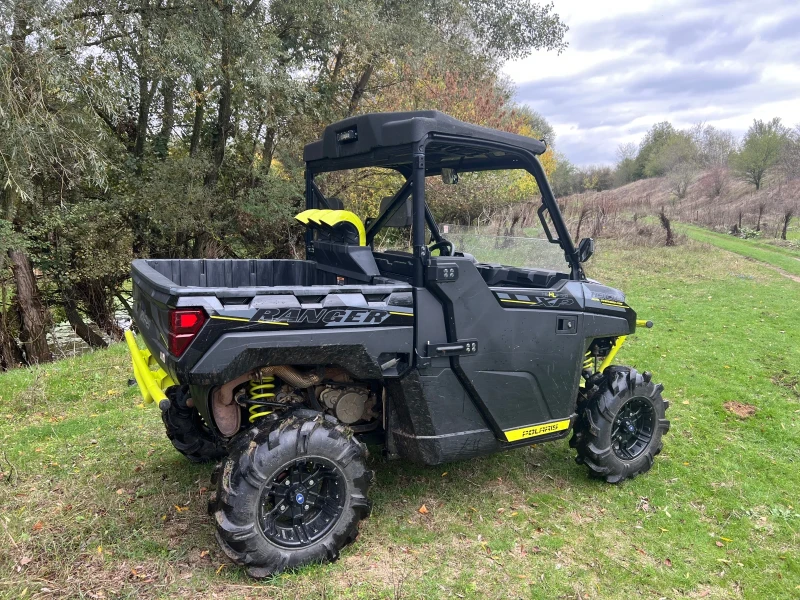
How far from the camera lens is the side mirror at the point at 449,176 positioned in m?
4.42

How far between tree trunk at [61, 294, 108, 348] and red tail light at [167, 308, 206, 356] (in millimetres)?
10155

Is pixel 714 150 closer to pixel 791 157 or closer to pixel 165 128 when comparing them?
pixel 791 157

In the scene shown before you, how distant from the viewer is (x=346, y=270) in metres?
3.79

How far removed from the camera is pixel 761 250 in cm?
2202

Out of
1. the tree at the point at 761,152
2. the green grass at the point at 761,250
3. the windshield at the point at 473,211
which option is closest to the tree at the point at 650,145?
the tree at the point at 761,152

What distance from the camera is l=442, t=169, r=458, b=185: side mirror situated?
14.5 feet

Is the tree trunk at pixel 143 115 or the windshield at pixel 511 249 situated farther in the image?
the tree trunk at pixel 143 115

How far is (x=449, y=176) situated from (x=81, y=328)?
10.2m

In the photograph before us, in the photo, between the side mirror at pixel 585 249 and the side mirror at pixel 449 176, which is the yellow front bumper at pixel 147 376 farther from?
the side mirror at pixel 585 249

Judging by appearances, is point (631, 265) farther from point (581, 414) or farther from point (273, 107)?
point (581, 414)

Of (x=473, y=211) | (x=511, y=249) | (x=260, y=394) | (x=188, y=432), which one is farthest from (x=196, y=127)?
(x=260, y=394)

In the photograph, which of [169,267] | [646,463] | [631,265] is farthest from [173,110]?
[631,265]

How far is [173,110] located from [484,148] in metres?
10.6

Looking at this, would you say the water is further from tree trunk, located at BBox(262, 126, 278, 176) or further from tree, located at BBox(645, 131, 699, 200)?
tree, located at BBox(645, 131, 699, 200)
